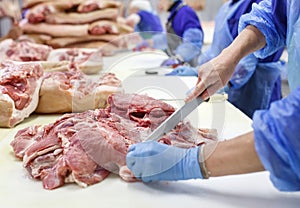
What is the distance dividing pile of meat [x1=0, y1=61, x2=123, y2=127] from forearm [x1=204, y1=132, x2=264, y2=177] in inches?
30.0

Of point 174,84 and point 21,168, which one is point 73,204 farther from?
point 174,84

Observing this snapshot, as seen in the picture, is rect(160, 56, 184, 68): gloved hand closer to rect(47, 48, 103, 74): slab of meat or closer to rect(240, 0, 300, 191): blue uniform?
rect(47, 48, 103, 74): slab of meat

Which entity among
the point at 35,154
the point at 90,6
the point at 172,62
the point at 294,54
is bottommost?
the point at 172,62

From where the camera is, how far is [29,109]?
1.81 meters

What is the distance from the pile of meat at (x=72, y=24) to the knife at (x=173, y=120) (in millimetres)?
2248

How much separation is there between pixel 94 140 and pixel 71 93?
652 mm

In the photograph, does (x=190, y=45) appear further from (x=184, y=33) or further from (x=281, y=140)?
(x=281, y=140)

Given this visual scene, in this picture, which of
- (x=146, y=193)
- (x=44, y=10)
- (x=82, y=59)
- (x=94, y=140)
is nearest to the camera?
(x=146, y=193)

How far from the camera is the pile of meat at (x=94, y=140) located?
123cm

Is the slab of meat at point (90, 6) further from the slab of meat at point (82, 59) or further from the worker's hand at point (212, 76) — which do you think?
the worker's hand at point (212, 76)

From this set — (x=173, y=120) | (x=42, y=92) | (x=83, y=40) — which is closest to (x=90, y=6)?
(x=83, y=40)

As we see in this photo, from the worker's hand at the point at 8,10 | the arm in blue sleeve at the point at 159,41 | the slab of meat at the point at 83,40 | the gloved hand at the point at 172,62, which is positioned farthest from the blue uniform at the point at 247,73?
the worker's hand at the point at 8,10

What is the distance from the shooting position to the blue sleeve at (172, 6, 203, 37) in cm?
387

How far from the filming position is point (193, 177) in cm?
115
